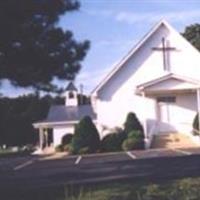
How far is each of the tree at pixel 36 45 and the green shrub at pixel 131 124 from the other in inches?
905

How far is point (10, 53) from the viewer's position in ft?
60.0

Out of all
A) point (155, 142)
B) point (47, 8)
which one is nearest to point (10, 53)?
point (47, 8)

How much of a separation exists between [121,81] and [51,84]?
27.2 metres

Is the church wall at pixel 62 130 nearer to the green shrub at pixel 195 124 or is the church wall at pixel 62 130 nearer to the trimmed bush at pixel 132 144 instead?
the green shrub at pixel 195 124

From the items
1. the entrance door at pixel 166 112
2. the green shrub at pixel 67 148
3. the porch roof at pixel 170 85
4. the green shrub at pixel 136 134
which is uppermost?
the porch roof at pixel 170 85

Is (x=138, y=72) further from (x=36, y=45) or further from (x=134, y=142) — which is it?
(x=36, y=45)

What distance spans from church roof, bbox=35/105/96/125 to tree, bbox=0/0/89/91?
3440 centimetres

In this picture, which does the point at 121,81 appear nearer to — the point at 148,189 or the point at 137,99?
the point at 137,99

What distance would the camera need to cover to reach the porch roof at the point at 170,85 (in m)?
43.5

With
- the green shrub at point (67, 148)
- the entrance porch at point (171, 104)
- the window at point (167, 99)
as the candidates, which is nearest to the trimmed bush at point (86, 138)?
the green shrub at point (67, 148)

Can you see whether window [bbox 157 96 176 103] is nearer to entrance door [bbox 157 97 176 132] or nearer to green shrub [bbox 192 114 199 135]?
entrance door [bbox 157 97 176 132]

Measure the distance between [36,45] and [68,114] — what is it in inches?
1547

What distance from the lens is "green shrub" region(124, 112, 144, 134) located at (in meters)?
42.8

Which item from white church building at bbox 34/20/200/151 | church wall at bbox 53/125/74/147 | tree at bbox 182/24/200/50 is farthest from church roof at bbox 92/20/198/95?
tree at bbox 182/24/200/50
